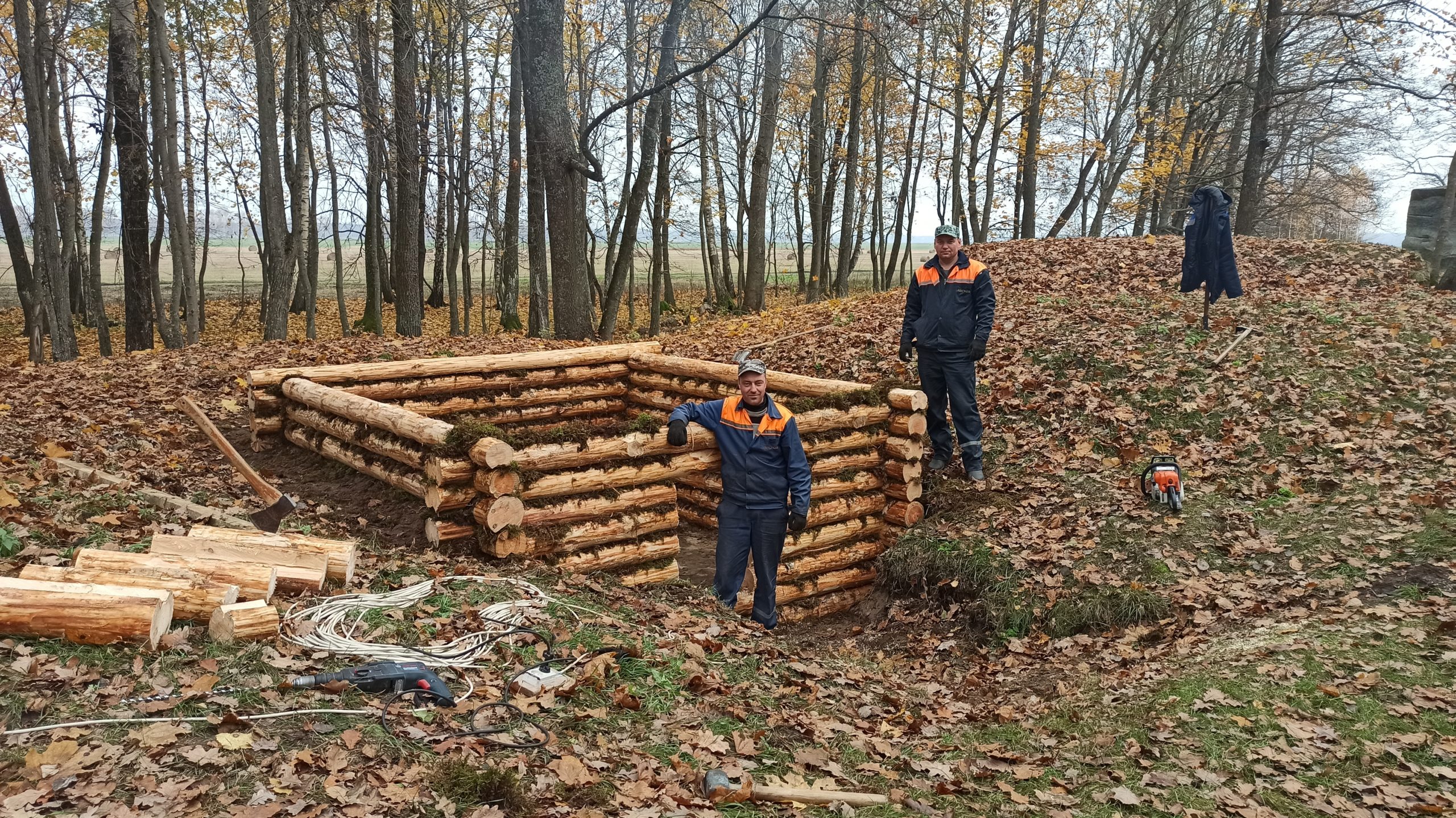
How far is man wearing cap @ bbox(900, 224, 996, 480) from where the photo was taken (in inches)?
327

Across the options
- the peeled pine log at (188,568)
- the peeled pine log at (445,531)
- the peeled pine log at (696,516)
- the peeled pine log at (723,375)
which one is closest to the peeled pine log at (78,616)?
the peeled pine log at (188,568)

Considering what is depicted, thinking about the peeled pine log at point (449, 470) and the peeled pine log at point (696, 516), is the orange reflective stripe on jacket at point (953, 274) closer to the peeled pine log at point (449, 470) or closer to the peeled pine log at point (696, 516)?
the peeled pine log at point (696, 516)

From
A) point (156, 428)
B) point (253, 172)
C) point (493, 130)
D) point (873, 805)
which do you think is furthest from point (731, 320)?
Answer: point (253, 172)

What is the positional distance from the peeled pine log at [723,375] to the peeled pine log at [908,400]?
0.28 metres

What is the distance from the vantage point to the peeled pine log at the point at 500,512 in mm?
6277

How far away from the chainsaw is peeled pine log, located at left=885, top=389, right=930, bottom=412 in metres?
2.07

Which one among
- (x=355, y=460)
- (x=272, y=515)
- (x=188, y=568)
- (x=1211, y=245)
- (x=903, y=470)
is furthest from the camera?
(x=1211, y=245)

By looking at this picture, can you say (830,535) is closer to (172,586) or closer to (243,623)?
(243,623)

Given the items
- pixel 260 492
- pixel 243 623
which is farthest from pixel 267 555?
pixel 260 492

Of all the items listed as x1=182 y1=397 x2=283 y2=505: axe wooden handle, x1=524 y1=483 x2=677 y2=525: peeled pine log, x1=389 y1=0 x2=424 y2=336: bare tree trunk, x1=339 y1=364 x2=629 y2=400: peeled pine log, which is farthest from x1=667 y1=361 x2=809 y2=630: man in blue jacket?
x1=389 y1=0 x2=424 y2=336: bare tree trunk

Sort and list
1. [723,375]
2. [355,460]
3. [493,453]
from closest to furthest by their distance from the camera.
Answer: [493,453], [355,460], [723,375]

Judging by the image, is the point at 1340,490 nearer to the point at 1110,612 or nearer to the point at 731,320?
the point at 1110,612

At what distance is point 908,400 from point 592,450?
3.30 m

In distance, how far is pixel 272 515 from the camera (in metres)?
5.92
